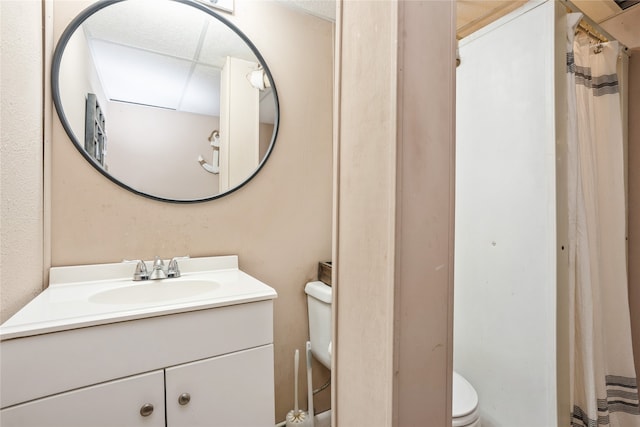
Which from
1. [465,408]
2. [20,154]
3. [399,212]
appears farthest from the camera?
[465,408]

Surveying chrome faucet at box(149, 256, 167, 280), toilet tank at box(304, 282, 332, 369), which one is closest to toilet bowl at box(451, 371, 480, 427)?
toilet tank at box(304, 282, 332, 369)

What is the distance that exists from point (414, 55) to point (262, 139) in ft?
3.51

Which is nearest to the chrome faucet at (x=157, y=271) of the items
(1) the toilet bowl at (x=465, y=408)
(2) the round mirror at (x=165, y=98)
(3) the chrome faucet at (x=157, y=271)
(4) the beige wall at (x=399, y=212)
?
(3) the chrome faucet at (x=157, y=271)

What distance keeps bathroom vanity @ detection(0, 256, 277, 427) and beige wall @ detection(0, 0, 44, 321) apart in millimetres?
90

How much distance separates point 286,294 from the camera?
1.52 m

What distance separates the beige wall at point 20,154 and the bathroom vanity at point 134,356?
90 mm

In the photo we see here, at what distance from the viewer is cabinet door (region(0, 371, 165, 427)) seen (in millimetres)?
736

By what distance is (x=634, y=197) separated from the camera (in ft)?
4.92

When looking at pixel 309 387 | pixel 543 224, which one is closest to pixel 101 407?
pixel 309 387

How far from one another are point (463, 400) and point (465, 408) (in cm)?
4

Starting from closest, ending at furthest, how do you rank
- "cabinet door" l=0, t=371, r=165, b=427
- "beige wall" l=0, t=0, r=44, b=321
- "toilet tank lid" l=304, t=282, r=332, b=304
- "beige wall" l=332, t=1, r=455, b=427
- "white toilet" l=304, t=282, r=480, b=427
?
1. "beige wall" l=332, t=1, r=455, b=427
2. "cabinet door" l=0, t=371, r=165, b=427
3. "beige wall" l=0, t=0, r=44, b=321
4. "white toilet" l=304, t=282, r=480, b=427
5. "toilet tank lid" l=304, t=282, r=332, b=304

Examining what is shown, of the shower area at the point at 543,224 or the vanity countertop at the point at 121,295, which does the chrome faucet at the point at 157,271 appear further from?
the shower area at the point at 543,224

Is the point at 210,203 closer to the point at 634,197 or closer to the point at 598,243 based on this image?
the point at 598,243

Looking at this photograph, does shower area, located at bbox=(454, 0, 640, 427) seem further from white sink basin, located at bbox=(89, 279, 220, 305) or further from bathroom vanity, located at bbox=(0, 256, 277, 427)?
white sink basin, located at bbox=(89, 279, 220, 305)
